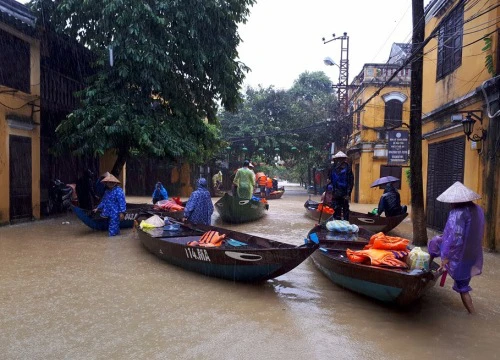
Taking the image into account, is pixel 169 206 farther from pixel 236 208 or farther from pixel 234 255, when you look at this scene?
pixel 234 255

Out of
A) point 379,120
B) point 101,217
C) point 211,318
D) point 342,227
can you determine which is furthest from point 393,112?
point 211,318

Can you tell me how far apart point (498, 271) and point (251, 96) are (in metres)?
24.2

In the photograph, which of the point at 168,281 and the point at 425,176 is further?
the point at 425,176

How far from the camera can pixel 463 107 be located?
378 inches

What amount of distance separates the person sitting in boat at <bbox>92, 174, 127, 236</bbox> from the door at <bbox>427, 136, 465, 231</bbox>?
27.1 feet

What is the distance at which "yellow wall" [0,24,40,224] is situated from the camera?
1007 cm

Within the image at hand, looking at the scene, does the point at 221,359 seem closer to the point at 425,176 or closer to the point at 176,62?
the point at 176,62

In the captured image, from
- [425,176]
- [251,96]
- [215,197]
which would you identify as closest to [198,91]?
[425,176]

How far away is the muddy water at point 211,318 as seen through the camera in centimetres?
380

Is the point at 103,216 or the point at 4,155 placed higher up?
the point at 4,155

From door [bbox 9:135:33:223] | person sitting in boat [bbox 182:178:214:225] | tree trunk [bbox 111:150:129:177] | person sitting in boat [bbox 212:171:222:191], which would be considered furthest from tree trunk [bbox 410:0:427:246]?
person sitting in boat [bbox 212:171:222:191]

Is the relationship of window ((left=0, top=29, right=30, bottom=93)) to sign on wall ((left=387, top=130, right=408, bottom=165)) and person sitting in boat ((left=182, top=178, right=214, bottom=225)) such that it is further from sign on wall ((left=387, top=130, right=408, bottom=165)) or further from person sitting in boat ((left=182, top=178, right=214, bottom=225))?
sign on wall ((left=387, top=130, right=408, bottom=165))

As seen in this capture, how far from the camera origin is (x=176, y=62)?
11367 millimetres

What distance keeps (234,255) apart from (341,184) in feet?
15.0
